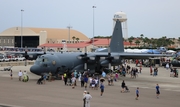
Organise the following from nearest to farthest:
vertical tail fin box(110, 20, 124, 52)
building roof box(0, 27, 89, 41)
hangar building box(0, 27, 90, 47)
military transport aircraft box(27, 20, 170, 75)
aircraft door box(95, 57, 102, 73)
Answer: military transport aircraft box(27, 20, 170, 75) → aircraft door box(95, 57, 102, 73) → vertical tail fin box(110, 20, 124, 52) → hangar building box(0, 27, 90, 47) → building roof box(0, 27, 89, 41)

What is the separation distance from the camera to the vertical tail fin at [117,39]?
40.9 meters

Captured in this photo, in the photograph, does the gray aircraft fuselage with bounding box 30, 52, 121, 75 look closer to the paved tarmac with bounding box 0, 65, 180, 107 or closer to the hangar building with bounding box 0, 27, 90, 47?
the paved tarmac with bounding box 0, 65, 180, 107

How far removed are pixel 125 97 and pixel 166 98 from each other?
2891mm

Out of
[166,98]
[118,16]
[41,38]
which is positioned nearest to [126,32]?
[118,16]

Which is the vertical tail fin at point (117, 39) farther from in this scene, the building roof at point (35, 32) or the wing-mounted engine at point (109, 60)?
the building roof at point (35, 32)

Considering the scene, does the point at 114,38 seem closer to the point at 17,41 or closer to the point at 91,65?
the point at 91,65

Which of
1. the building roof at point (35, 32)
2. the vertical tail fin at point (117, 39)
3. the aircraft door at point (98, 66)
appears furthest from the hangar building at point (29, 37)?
the aircraft door at point (98, 66)

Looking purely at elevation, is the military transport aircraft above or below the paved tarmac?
above

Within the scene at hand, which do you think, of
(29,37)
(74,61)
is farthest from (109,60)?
(29,37)

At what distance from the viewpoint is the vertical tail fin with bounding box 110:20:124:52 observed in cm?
4091

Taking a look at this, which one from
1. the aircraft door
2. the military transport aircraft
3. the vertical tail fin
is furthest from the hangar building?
the military transport aircraft

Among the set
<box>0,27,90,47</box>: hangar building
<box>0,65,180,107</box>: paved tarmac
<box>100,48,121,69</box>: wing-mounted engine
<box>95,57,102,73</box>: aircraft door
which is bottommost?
<box>0,65,180,107</box>: paved tarmac

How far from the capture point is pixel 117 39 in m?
41.1

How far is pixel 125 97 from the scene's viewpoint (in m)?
21.5
